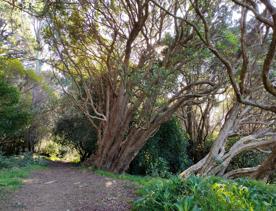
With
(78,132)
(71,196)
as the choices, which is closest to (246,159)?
(78,132)

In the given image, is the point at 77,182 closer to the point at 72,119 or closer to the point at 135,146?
the point at 135,146

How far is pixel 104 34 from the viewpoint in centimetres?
1020

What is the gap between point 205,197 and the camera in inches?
148

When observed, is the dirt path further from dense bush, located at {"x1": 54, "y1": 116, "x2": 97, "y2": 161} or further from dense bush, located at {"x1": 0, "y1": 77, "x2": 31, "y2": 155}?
dense bush, located at {"x1": 0, "y1": 77, "x2": 31, "y2": 155}

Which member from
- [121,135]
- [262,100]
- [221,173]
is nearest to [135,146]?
[121,135]

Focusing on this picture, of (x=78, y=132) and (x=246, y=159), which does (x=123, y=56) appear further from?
(x=246, y=159)

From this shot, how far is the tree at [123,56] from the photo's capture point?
8883 millimetres

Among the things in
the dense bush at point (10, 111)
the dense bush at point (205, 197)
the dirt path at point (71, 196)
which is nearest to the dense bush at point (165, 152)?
the dirt path at point (71, 196)

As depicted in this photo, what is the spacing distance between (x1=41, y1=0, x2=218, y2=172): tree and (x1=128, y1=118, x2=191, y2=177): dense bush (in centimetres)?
133

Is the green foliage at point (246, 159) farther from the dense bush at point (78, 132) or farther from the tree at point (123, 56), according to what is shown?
the dense bush at point (78, 132)

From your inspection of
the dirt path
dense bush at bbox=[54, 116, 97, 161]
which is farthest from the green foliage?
the dirt path

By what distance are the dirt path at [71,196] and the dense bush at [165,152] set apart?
448 cm

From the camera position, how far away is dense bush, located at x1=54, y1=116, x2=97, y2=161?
12.5 meters

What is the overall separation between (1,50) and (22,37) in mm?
3975
